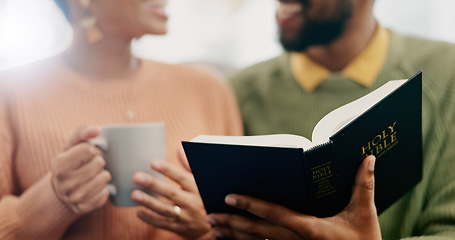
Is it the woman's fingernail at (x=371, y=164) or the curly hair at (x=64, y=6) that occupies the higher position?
the curly hair at (x=64, y=6)

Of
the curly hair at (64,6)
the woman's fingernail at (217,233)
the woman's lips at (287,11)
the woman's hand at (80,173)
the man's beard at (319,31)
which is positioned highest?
the curly hair at (64,6)

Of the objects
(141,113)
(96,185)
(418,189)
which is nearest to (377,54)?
(418,189)

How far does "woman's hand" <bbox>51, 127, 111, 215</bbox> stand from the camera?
61cm

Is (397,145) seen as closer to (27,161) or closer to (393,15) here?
(393,15)

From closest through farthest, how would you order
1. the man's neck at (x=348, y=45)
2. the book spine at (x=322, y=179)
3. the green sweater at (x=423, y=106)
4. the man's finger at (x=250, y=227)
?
the book spine at (x=322, y=179), the man's finger at (x=250, y=227), the green sweater at (x=423, y=106), the man's neck at (x=348, y=45)

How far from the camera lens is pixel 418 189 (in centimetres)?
80

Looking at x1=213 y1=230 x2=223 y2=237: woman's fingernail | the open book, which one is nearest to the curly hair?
the open book

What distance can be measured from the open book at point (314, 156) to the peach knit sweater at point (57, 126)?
5.9 inches

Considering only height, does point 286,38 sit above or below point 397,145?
above

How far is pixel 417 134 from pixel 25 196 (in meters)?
0.61

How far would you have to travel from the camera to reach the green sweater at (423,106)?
0.79m

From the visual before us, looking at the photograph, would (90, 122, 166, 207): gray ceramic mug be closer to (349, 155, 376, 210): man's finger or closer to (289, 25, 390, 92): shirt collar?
(349, 155, 376, 210): man's finger

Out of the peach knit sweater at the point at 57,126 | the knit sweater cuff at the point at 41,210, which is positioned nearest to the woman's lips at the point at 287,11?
the peach knit sweater at the point at 57,126

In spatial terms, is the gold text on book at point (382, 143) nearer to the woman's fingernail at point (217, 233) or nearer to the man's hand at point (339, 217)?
the man's hand at point (339, 217)
